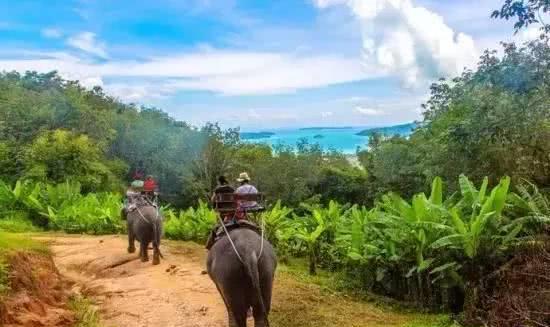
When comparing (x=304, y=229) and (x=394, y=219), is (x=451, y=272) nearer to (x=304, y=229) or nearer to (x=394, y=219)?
(x=394, y=219)

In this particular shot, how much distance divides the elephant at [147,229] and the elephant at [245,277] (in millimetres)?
5052

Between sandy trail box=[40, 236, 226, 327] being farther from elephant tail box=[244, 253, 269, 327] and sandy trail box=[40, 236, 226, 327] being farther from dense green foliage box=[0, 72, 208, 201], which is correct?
dense green foliage box=[0, 72, 208, 201]

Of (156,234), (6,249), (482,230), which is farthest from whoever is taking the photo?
(156,234)

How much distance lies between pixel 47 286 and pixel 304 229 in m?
5.74

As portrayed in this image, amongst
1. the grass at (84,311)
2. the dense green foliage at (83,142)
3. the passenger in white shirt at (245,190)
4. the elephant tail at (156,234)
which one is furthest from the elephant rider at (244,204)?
the dense green foliage at (83,142)

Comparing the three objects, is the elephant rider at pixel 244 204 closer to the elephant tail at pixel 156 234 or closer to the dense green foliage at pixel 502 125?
the elephant tail at pixel 156 234

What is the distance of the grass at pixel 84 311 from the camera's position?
7.59m

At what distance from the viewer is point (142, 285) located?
31.4 feet

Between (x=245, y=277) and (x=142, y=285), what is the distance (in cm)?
397

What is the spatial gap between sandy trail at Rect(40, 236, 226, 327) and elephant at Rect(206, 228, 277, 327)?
138 centimetres

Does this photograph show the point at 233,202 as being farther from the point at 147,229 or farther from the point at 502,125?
the point at 502,125

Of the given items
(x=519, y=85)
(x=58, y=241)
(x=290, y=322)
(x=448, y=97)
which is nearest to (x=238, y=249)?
(x=290, y=322)

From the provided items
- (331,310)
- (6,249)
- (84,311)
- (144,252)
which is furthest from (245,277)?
(144,252)

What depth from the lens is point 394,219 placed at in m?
9.02
